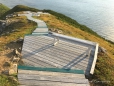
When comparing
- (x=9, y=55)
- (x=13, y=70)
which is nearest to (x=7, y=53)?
(x=9, y=55)

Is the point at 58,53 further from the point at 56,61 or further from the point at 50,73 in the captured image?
the point at 50,73

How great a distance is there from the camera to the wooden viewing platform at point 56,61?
13.6 m

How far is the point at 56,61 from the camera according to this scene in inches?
651

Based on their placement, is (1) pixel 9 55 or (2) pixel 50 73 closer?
(2) pixel 50 73

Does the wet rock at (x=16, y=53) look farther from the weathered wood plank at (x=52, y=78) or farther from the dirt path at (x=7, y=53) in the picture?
the weathered wood plank at (x=52, y=78)

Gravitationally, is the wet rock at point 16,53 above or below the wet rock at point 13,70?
below

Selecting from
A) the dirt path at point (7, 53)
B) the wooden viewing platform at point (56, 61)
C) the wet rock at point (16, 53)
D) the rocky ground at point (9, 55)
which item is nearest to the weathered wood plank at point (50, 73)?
the wooden viewing platform at point (56, 61)

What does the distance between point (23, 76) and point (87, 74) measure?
4.65 meters

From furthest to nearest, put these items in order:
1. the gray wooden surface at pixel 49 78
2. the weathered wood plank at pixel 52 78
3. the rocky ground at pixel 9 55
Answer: the rocky ground at pixel 9 55 → the weathered wood plank at pixel 52 78 → the gray wooden surface at pixel 49 78

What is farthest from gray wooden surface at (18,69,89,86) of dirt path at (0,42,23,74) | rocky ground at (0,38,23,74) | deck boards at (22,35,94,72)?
dirt path at (0,42,23,74)

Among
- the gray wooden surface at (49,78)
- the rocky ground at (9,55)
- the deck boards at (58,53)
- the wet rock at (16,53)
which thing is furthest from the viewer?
the wet rock at (16,53)

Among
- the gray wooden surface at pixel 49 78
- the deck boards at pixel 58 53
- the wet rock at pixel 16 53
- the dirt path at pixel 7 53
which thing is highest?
the deck boards at pixel 58 53

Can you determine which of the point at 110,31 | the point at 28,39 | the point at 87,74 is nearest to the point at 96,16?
the point at 110,31

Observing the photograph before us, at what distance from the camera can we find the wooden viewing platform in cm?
1361
